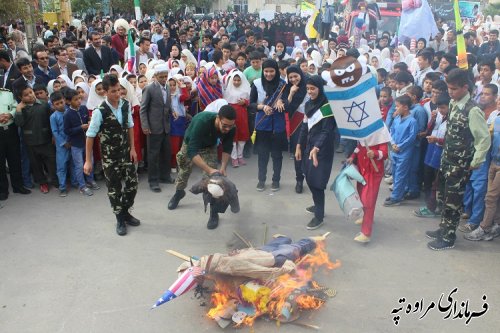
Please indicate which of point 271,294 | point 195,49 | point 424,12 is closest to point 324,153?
point 271,294

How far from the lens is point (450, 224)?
15.8 ft

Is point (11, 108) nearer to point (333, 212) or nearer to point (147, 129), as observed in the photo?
point (147, 129)

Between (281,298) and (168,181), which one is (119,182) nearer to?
(168,181)

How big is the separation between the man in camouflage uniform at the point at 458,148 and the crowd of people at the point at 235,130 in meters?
0.01

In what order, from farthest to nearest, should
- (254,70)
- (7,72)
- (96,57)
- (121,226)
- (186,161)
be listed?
1. (96,57)
2. (254,70)
3. (7,72)
4. (186,161)
5. (121,226)

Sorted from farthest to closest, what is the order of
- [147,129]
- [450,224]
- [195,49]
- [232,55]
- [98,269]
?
[195,49] < [232,55] < [147,129] < [450,224] < [98,269]

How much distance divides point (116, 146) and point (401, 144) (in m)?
3.63

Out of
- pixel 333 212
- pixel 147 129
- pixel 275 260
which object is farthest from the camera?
pixel 147 129

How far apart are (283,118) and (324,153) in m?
1.41

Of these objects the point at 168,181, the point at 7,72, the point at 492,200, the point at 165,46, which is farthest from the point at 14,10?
the point at 492,200

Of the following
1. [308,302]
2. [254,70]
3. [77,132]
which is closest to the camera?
[308,302]

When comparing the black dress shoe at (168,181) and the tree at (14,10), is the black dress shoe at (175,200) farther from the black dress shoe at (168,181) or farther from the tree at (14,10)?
the tree at (14,10)

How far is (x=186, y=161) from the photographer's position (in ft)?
18.2

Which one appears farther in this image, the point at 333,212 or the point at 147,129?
the point at 147,129
